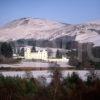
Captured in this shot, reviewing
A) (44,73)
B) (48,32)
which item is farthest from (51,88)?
(48,32)

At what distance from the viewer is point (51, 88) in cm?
365

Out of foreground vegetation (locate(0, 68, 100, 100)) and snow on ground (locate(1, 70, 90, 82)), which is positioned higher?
snow on ground (locate(1, 70, 90, 82))

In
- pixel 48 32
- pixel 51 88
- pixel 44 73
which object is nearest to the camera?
pixel 51 88

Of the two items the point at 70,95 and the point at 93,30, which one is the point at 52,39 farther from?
the point at 70,95

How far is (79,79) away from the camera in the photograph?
4117 mm

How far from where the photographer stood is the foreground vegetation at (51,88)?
11.4ft

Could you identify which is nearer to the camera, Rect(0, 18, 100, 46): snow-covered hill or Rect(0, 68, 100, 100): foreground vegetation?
Rect(0, 68, 100, 100): foreground vegetation

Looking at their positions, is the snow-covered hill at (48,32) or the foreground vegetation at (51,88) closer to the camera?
the foreground vegetation at (51,88)

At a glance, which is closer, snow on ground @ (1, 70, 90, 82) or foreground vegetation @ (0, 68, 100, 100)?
foreground vegetation @ (0, 68, 100, 100)

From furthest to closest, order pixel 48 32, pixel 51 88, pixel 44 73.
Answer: pixel 48 32
pixel 44 73
pixel 51 88

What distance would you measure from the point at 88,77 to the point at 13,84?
976 millimetres

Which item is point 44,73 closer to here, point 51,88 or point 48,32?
point 51,88

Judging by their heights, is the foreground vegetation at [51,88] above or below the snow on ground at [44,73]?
below

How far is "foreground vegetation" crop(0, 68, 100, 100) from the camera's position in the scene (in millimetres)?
3490
